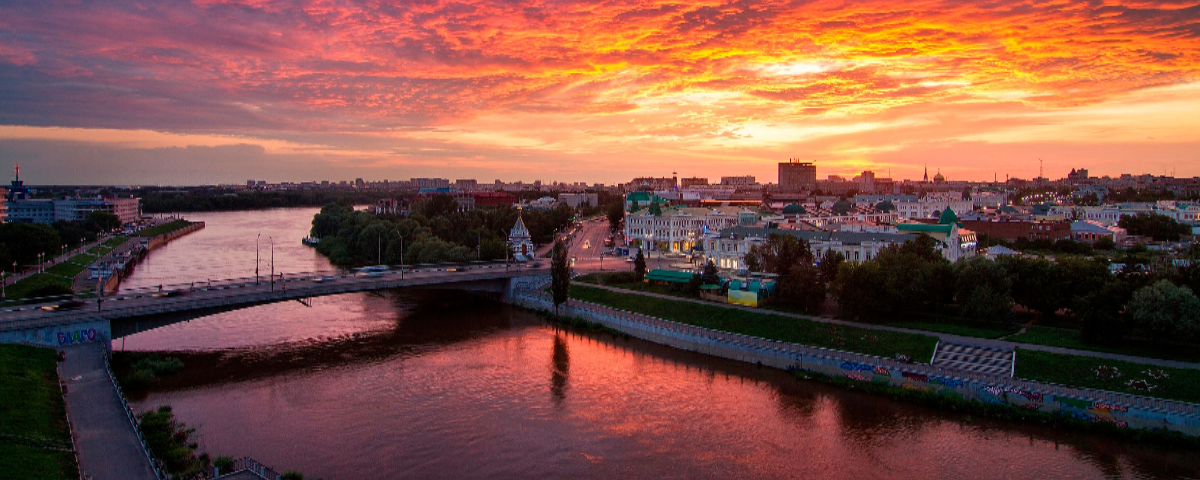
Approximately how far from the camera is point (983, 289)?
2762 centimetres

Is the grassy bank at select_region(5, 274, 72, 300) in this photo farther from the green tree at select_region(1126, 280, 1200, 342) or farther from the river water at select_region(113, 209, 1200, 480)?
the green tree at select_region(1126, 280, 1200, 342)

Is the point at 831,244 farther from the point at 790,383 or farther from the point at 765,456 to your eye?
the point at 765,456

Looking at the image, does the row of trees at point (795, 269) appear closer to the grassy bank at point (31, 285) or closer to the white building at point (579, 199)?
the grassy bank at point (31, 285)

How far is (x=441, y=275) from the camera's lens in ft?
124

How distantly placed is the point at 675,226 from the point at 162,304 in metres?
42.4

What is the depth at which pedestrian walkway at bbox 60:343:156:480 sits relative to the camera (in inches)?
572

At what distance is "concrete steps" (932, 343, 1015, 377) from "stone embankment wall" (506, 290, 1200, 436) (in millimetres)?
1130

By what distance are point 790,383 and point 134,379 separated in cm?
2160

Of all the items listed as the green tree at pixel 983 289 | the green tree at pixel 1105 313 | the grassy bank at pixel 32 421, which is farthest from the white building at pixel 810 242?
the grassy bank at pixel 32 421

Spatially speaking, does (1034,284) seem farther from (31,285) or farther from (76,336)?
(31,285)

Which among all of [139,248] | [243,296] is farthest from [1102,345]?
[139,248]

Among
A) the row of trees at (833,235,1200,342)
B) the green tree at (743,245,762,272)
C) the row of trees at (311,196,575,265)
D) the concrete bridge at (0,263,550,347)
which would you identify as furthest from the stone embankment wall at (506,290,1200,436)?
the row of trees at (311,196,575,265)

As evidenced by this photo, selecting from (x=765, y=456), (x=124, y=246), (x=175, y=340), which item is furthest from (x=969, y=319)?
(x=124, y=246)

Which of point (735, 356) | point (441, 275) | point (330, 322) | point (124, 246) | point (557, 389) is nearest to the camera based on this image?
point (557, 389)
